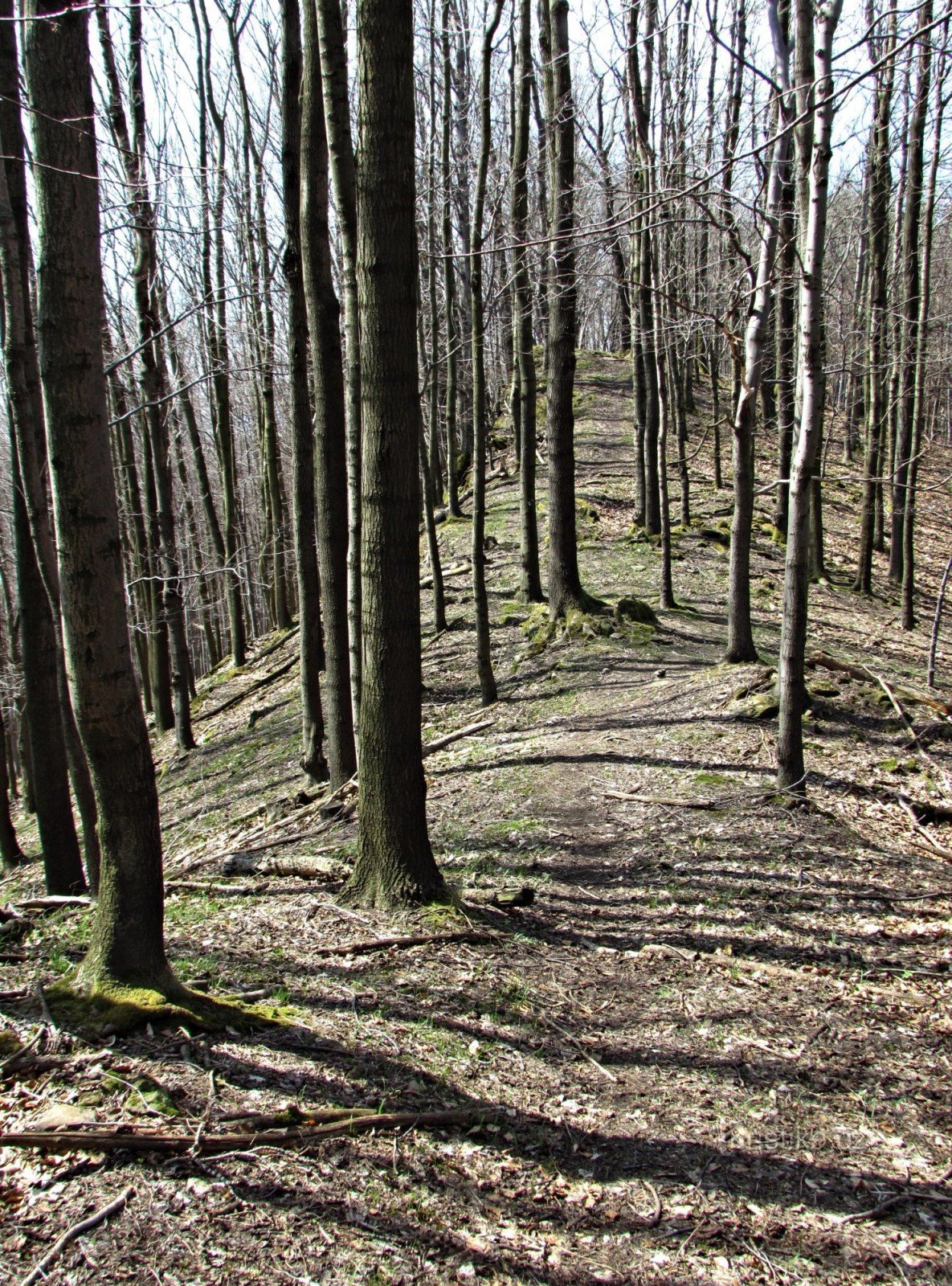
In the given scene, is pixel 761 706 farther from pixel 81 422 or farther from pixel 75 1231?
pixel 75 1231

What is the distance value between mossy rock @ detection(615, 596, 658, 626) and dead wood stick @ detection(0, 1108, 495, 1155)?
8.87 meters

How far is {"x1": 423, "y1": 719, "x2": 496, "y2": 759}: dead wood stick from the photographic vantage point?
9359 millimetres

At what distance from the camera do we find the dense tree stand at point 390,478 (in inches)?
182

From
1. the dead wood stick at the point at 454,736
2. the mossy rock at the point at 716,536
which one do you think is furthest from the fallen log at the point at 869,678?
the mossy rock at the point at 716,536

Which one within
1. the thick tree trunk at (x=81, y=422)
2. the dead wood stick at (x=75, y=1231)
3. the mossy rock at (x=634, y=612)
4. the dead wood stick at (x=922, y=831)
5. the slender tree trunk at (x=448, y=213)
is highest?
the slender tree trunk at (x=448, y=213)

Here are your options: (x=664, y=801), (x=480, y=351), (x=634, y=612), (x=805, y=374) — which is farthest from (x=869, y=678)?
(x=480, y=351)

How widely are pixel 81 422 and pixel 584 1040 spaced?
3494 mm

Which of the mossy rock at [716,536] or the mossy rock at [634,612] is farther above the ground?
the mossy rock at [716,536]

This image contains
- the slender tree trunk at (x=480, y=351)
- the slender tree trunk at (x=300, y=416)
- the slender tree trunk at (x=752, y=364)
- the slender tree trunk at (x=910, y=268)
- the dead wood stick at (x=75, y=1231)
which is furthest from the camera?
the slender tree trunk at (x=910, y=268)

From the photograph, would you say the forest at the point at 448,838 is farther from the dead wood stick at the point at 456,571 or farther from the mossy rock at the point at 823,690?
the dead wood stick at the point at 456,571

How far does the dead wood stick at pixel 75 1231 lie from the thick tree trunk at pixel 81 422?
3.41 feet

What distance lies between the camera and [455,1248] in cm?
276

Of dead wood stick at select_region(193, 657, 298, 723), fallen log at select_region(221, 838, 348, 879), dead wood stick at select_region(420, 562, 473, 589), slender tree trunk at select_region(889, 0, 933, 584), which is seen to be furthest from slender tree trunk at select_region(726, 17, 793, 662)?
dead wood stick at select_region(193, 657, 298, 723)

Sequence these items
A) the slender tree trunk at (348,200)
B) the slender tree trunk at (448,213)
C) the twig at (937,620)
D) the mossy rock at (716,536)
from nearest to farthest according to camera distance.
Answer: the slender tree trunk at (348,200) < the twig at (937,620) < the slender tree trunk at (448,213) < the mossy rock at (716,536)
